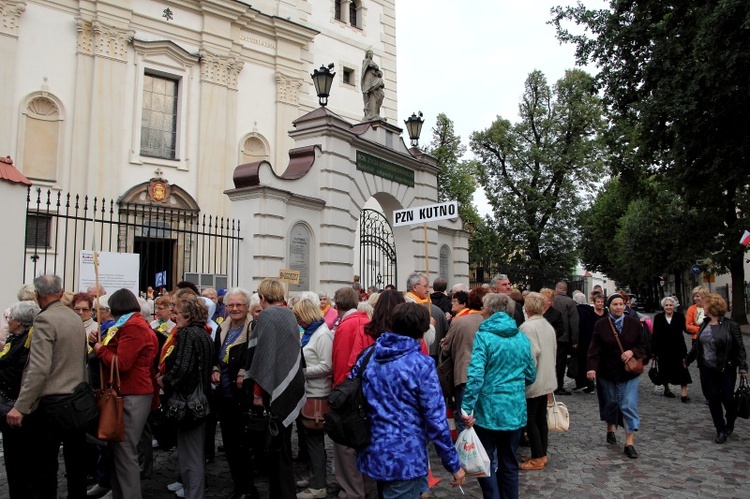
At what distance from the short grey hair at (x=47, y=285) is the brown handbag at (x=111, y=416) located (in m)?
0.74

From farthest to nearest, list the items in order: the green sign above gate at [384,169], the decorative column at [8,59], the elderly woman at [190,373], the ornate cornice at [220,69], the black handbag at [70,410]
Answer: the ornate cornice at [220,69] → the decorative column at [8,59] → the green sign above gate at [384,169] → the elderly woman at [190,373] → the black handbag at [70,410]

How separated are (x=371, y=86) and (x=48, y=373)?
11.7 meters

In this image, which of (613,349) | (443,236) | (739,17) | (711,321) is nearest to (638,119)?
(739,17)

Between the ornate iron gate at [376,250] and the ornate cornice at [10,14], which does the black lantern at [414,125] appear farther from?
the ornate cornice at [10,14]

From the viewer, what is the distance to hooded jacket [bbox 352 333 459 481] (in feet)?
12.4

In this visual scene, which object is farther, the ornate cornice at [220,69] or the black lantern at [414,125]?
the ornate cornice at [220,69]

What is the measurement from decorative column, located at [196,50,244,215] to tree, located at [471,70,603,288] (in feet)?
68.2

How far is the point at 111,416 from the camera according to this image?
5035 mm

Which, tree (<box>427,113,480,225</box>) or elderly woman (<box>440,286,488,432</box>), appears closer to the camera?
Answer: elderly woman (<box>440,286,488,432</box>)

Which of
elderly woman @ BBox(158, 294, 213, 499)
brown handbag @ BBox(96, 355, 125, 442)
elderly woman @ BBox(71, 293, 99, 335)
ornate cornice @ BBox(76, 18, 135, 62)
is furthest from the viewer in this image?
ornate cornice @ BBox(76, 18, 135, 62)

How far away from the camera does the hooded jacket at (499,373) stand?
5098mm

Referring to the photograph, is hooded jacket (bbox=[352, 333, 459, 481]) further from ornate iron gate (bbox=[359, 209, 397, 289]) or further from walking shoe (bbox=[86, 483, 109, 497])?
ornate iron gate (bbox=[359, 209, 397, 289])

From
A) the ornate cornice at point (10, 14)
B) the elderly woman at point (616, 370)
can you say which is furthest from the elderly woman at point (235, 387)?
the ornate cornice at point (10, 14)

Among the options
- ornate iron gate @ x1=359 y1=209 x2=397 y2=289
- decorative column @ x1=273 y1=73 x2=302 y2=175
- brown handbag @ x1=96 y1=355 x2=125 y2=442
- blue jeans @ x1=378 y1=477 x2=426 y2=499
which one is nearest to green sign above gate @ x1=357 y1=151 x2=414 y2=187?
ornate iron gate @ x1=359 y1=209 x2=397 y2=289
